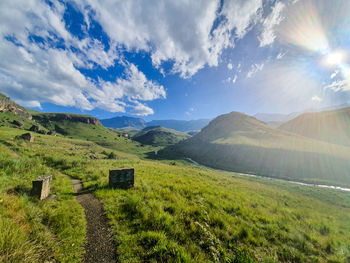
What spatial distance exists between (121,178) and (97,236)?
180 inches

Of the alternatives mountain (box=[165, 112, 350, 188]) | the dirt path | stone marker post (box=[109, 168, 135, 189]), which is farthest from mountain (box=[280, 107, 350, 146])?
→ the dirt path

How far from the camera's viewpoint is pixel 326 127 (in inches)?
5037

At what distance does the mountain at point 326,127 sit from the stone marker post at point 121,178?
164 meters

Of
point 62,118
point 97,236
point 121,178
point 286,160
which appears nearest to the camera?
point 97,236

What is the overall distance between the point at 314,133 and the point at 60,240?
190 metres

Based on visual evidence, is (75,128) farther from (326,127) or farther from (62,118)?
(326,127)

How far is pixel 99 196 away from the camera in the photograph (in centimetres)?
696

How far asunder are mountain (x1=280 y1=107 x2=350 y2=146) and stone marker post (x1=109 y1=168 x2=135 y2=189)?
16393cm

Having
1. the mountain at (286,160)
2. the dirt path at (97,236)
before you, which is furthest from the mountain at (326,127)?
the dirt path at (97,236)

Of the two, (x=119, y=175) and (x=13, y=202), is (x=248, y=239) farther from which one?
(x=13, y=202)

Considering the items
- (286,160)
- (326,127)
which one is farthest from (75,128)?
(326,127)

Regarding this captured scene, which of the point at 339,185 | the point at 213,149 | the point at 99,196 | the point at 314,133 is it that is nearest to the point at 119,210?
the point at 99,196

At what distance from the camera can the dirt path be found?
3.44 metres

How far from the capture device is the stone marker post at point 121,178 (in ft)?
27.7
